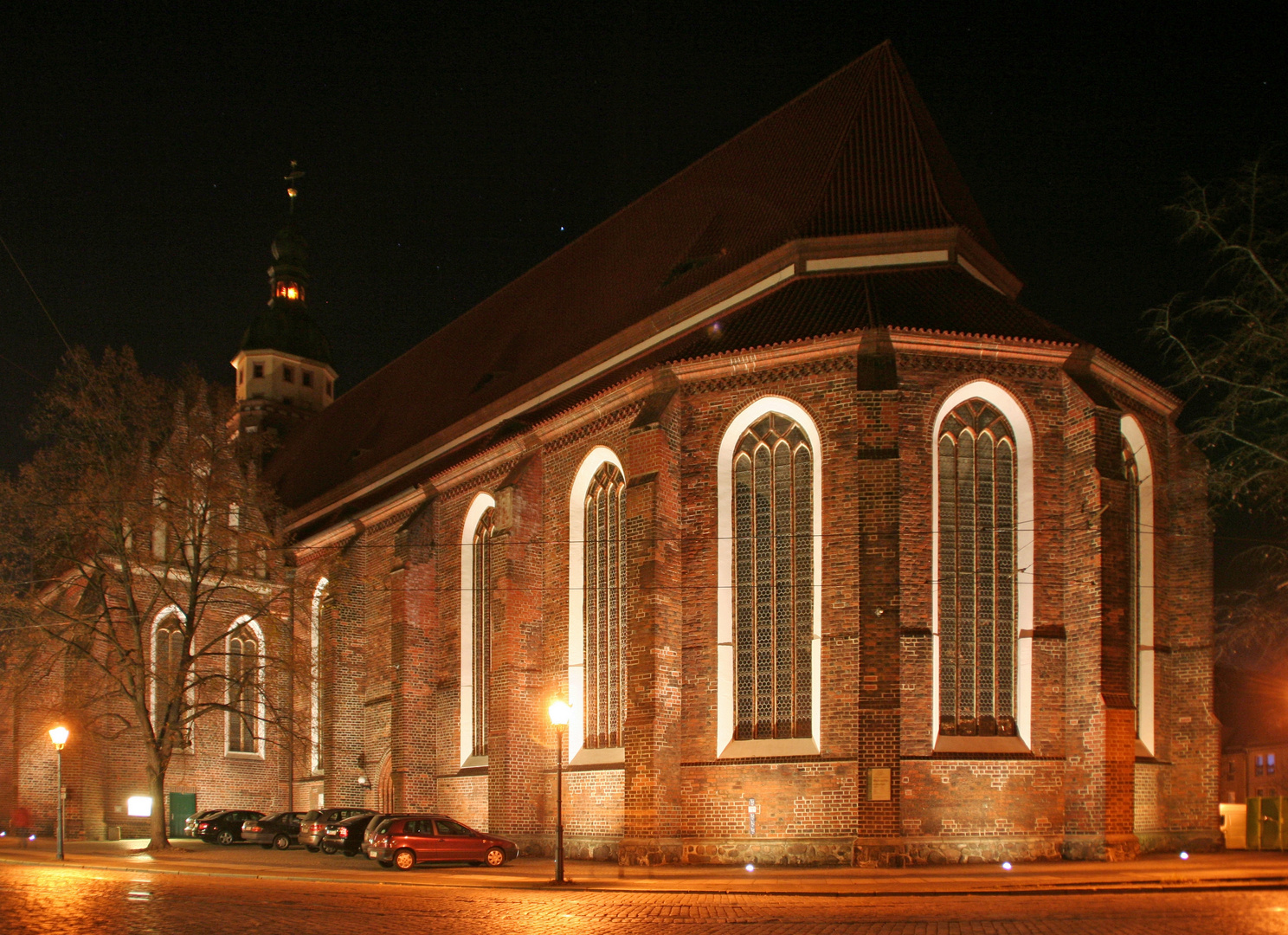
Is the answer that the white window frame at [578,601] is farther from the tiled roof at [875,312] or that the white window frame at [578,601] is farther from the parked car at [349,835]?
the parked car at [349,835]

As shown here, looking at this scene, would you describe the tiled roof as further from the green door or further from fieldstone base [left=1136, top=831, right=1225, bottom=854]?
the green door

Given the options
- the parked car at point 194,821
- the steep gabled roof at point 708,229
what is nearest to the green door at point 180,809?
the parked car at point 194,821

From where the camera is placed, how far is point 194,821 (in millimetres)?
35344

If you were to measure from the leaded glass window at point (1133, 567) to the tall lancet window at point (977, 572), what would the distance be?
2.82m

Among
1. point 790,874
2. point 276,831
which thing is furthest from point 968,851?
point 276,831

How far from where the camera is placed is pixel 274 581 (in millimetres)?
40281

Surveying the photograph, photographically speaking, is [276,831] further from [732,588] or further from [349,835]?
[732,588]

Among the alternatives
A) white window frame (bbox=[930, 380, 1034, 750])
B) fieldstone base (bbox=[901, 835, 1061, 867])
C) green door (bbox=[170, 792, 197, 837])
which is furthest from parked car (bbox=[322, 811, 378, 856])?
white window frame (bbox=[930, 380, 1034, 750])

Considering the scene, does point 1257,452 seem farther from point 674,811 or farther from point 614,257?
point 614,257

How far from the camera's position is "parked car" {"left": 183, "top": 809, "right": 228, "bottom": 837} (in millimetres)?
34531

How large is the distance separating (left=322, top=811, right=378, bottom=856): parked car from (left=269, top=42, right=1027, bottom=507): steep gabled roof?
36.2 feet

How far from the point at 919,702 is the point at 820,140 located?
13.7 m

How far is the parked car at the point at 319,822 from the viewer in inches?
1177

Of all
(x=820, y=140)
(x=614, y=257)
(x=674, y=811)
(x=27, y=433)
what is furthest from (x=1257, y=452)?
(x=27, y=433)
